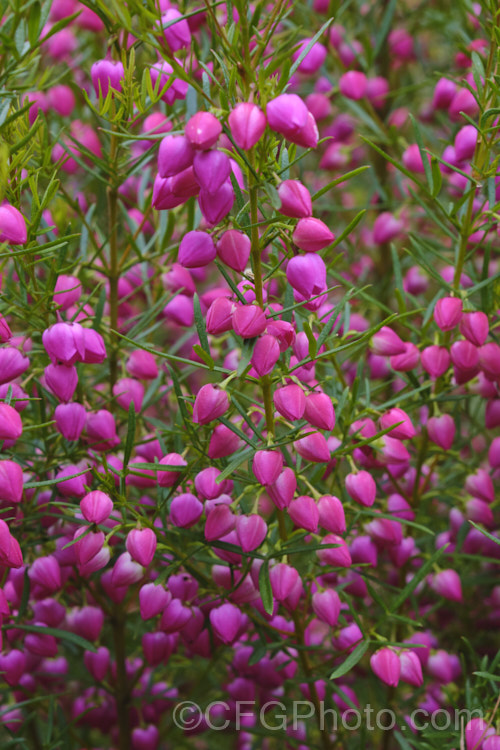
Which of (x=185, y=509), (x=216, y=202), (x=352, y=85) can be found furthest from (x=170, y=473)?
(x=352, y=85)

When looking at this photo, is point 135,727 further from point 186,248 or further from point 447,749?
point 186,248

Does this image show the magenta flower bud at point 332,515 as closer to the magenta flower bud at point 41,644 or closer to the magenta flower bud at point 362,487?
the magenta flower bud at point 362,487

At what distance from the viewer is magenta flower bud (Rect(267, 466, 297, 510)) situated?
64 cm

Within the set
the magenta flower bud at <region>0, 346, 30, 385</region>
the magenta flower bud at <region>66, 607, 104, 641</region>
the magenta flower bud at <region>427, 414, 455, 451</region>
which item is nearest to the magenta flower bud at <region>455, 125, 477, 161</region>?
the magenta flower bud at <region>427, 414, 455, 451</region>

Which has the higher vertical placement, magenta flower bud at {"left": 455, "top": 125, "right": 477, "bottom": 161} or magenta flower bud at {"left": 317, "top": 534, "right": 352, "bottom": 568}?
magenta flower bud at {"left": 455, "top": 125, "right": 477, "bottom": 161}

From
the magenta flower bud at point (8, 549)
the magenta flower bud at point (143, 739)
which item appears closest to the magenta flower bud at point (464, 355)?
the magenta flower bud at point (8, 549)

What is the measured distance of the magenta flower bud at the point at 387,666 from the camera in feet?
2.36

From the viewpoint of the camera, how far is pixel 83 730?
1.00 meters

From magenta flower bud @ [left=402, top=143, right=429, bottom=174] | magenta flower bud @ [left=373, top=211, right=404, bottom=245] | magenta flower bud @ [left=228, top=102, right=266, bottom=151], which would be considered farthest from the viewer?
magenta flower bud @ [left=373, top=211, right=404, bottom=245]

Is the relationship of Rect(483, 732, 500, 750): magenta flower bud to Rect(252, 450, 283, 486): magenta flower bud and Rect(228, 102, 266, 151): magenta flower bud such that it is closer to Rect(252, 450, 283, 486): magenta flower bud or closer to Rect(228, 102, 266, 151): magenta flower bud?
Rect(252, 450, 283, 486): magenta flower bud

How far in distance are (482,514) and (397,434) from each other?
0.22 meters

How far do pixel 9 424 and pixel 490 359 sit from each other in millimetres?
456

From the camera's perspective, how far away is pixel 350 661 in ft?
2.27

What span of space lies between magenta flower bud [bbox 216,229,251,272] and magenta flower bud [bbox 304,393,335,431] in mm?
113
